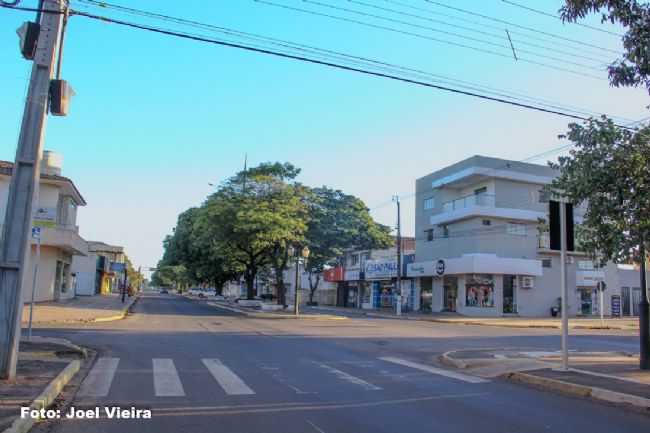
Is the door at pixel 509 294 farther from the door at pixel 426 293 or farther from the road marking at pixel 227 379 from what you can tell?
the road marking at pixel 227 379

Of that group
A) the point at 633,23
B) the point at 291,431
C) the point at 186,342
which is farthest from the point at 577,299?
the point at 291,431

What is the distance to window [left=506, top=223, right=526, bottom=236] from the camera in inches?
1778

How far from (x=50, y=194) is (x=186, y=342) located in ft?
79.7

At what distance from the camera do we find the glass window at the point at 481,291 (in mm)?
43250

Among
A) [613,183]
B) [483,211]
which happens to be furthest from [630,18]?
[483,211]

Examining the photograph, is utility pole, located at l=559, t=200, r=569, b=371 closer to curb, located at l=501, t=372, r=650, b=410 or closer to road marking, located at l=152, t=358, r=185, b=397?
curb, located at l=501, t=372, r=650, b=410

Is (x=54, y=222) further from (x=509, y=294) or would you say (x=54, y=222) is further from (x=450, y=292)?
(x=509, y=294)

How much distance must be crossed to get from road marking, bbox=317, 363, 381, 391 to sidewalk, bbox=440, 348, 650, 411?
10.5 feet

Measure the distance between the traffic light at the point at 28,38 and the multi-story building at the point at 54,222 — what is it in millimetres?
25222

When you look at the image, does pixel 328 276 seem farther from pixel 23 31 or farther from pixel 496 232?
pixel 23 31

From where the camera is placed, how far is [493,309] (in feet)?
141

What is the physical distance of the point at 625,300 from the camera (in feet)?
165

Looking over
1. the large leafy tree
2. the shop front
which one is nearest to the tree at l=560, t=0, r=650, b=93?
the large leafy tree

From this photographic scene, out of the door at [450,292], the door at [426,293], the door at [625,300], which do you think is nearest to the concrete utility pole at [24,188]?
the door at [450,292]
